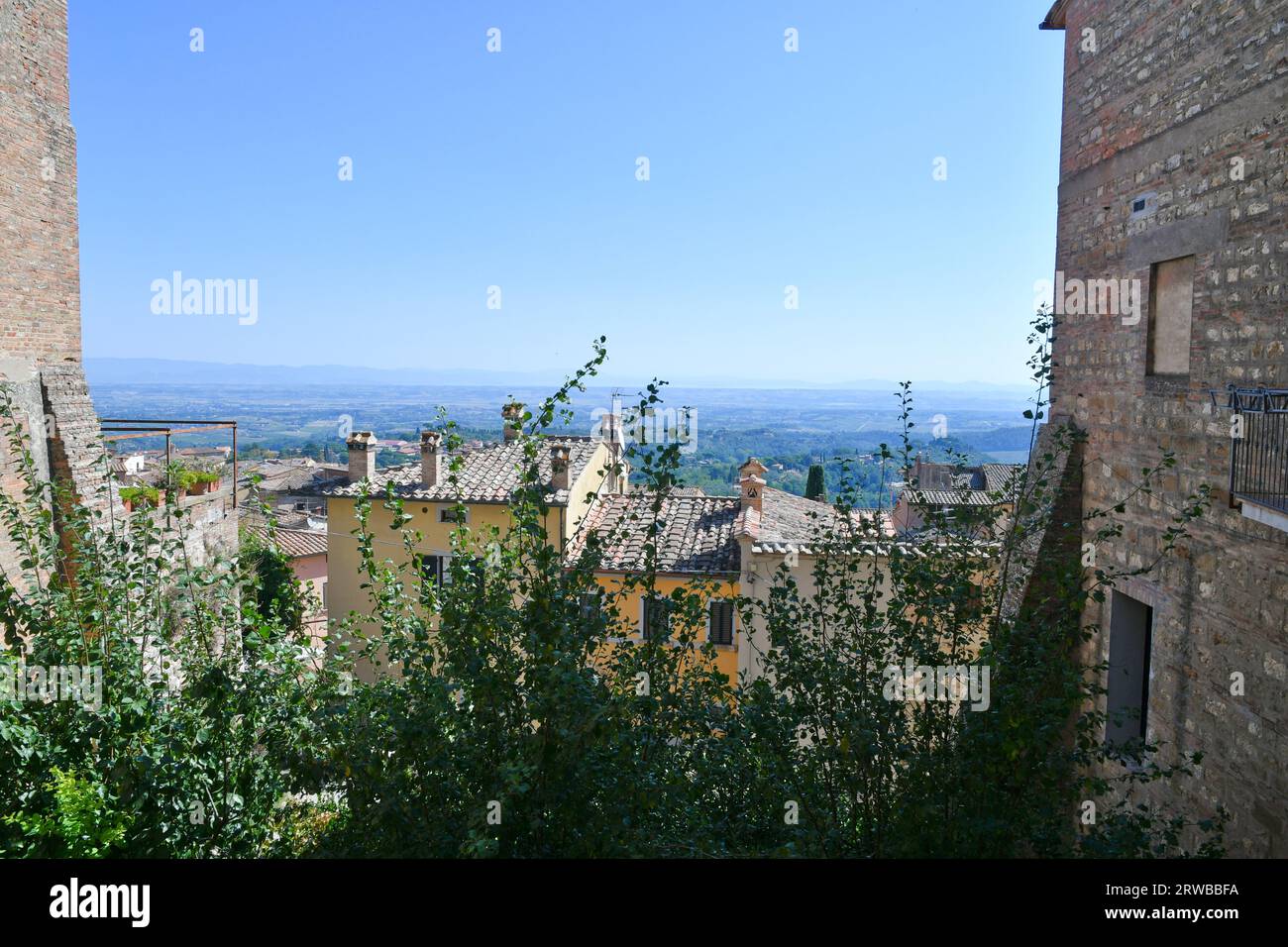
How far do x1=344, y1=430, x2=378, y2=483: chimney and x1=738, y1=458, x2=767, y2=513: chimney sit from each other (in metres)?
7.28

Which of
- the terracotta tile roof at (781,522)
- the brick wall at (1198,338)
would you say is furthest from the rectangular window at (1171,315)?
the terracotta tile roof at (781,522)

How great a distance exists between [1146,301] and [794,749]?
4.18m

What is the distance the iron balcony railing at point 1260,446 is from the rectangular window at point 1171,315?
0.94 meters

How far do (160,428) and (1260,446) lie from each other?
10699 mm

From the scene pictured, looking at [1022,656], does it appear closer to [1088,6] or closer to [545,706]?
[545,706]

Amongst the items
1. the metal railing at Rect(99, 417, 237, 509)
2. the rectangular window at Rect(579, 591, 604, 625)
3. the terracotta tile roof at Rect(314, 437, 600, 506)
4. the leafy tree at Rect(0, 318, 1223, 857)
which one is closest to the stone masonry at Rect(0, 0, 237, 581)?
the metal railing at Rect(99, 417, 237, 509)

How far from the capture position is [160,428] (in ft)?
34.8

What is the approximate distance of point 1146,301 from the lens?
6641 millimetres

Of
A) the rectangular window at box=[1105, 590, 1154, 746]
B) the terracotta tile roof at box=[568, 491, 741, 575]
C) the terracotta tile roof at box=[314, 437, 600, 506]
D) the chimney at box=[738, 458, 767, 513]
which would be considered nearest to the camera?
the rectangular window at box=[1105, 590, 1154, 746]

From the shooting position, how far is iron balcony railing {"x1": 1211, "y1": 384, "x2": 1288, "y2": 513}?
492 cm

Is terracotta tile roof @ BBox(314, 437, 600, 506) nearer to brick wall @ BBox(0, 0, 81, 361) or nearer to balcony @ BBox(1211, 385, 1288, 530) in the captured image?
brick wall @ BBox(0, 0, 81, 361)

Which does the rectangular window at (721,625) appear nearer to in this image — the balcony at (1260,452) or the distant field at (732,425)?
the distant field at (732,425)
